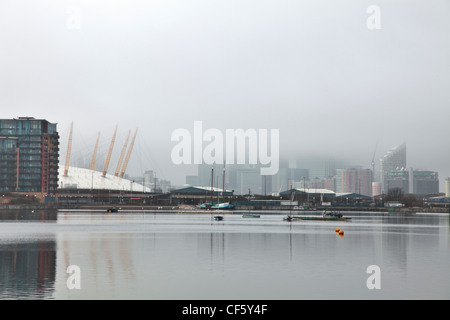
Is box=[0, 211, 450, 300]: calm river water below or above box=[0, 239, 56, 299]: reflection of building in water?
below

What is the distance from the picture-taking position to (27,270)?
5047cm

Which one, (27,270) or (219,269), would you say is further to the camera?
(219,269)

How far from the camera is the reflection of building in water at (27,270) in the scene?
4006 centimetres

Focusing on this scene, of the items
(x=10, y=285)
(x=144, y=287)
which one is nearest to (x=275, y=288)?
(x=144, y=287)

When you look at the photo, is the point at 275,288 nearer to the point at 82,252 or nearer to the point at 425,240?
the point at 82,252

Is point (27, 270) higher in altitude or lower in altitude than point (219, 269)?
higher

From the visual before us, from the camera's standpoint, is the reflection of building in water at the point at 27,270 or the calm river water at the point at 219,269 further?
the calm river water at the point at 219,269

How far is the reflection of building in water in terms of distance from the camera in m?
40.1

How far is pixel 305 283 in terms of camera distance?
150 ft

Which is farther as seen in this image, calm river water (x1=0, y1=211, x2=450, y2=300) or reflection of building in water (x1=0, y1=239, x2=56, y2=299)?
calm river water (x1=0, y1=211, x2=450, y2=300)

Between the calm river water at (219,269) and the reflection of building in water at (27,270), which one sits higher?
the reflection of building in water at (27,270)

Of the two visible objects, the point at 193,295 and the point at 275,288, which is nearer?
the point at 193,295
